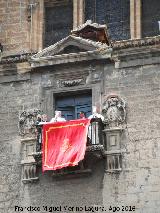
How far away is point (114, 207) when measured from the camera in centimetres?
2808

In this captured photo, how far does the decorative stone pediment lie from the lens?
101 ft

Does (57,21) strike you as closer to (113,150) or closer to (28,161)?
(28,161)

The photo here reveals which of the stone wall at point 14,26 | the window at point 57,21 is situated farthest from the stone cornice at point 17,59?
the window at point 57,21

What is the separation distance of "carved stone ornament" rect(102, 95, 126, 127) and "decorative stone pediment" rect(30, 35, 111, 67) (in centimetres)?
168

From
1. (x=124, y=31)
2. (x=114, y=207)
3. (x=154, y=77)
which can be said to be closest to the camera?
(x=114, y=207)

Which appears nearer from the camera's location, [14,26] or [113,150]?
[113,150]

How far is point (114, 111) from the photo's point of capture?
29.7 m

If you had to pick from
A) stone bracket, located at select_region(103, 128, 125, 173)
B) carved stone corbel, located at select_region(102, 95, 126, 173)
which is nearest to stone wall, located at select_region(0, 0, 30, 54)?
carved stone corbel, located at select_region(102, 95, 126, 173)

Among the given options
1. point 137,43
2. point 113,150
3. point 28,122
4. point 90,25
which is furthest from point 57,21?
point 113,150

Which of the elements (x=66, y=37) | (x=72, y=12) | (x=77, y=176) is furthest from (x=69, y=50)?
(x=77, y=176)

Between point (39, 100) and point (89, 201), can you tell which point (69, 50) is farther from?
point (89, 201)

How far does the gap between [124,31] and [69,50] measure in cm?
242

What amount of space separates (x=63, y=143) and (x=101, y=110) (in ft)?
5.51

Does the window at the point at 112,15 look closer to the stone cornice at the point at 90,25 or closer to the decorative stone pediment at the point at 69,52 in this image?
the stone cornice at the point at 90,25
